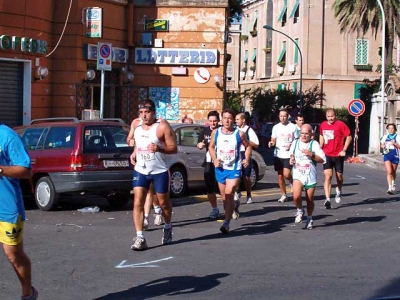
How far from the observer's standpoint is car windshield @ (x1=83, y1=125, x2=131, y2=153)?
13.5 meters

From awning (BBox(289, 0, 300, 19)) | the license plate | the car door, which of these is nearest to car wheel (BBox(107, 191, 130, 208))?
the license plate

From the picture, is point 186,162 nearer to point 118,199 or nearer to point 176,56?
point 118,199

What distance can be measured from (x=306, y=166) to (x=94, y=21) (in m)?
12.0

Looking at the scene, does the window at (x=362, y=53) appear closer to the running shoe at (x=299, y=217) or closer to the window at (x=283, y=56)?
the window at (x=283, y=56)

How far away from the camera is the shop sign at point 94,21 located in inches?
876

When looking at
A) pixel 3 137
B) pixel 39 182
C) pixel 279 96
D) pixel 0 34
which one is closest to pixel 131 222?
pixel 39 182

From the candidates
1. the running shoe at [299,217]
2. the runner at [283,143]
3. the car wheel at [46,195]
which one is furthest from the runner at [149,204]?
the runner at [283,143]

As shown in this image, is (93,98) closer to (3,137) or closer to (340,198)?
(340,198)

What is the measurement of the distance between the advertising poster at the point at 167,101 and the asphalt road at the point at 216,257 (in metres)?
11.4

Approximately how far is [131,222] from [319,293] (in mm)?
5375

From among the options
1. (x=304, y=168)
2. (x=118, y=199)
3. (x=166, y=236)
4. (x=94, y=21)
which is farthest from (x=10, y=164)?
(x=94, y=21)

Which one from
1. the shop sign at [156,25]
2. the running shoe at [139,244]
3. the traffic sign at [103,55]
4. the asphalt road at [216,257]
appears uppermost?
the shop sign at [156,25]

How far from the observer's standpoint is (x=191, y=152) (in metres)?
16.3

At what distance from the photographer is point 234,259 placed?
9.37 meters
